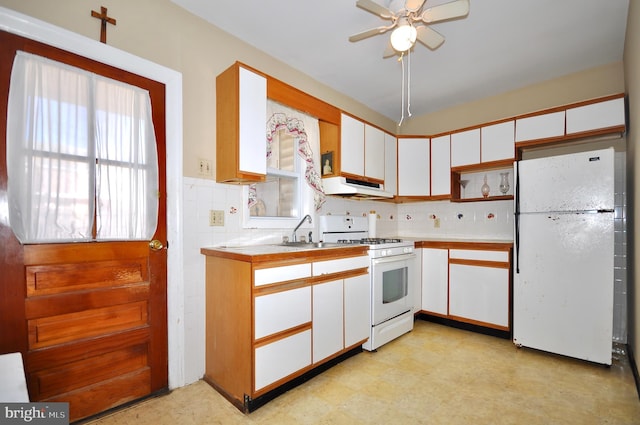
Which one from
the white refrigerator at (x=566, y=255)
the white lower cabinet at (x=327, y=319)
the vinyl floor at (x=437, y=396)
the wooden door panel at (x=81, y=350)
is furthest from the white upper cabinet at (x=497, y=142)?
the wooden door panel at (x=81, y=350)

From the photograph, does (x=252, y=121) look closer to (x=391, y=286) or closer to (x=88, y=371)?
(x=88, y=371)

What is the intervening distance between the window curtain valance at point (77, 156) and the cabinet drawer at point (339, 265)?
1.15 metres

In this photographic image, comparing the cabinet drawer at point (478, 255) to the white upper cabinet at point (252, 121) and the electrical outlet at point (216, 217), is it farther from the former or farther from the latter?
the electrical outlet at point (216, 217)

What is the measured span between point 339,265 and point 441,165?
215 centimetres

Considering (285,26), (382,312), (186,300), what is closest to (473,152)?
(382,312)

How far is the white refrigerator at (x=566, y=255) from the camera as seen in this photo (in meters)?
2.33

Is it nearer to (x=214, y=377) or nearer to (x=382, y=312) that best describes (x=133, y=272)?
(x=214, y=377)

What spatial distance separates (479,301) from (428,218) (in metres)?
1.33

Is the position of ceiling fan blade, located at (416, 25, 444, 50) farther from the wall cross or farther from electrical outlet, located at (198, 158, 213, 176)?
the wall cross

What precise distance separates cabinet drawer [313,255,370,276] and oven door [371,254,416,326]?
0.14 m

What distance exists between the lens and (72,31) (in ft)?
5.37

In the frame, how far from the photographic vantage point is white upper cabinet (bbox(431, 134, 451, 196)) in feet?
11.8

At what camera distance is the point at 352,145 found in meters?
3.12

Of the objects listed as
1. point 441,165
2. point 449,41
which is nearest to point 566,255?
point 441,165
